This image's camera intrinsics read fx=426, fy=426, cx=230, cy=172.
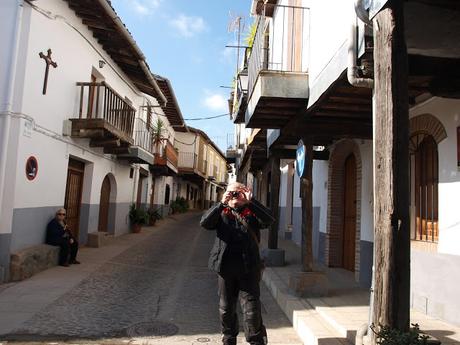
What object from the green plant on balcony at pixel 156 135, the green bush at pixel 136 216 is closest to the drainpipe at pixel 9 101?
the green bush at pixel 136 216

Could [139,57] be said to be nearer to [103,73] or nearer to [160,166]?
[103,73]

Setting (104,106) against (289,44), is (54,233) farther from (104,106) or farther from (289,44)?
(289,44)

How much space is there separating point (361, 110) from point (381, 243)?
3.33m

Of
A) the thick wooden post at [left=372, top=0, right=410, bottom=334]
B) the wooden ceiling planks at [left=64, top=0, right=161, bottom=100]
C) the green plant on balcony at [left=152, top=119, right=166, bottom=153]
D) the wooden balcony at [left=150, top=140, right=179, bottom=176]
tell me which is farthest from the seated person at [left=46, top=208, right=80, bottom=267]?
the wooden balcony at [left=150, top=140, right=179, bottom=176]

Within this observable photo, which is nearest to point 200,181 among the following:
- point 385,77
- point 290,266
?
point 290,266

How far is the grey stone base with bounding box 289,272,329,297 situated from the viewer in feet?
20.3

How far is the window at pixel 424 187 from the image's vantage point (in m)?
5.45

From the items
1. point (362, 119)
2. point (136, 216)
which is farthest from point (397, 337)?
point (136, 216)

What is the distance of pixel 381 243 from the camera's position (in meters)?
2.96

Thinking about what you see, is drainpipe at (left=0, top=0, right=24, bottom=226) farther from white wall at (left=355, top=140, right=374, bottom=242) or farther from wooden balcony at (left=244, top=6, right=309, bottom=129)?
white wall at (left=355, top=140, right=374, bottom=242)

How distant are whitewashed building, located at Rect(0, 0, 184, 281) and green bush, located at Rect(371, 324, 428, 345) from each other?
6.63 m

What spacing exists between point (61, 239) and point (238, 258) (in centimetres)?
636

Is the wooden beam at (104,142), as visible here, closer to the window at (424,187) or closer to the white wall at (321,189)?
the white wall at (321,189)

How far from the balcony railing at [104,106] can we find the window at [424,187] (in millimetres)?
7136
